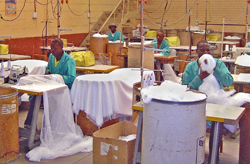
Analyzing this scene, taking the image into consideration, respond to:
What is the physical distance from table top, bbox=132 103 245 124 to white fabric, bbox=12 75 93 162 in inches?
51.5

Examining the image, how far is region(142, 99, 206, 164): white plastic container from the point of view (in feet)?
7.86

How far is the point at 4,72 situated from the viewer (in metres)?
4.79

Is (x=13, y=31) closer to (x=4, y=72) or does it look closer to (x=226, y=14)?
(x=4, y=72)

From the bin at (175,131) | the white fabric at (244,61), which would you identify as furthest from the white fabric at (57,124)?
the white fabric at (244,61)

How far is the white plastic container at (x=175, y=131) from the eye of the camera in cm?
239

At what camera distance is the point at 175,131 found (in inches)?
94.5

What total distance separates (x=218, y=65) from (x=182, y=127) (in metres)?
1.71

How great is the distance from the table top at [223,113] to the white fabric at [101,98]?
1.19 m

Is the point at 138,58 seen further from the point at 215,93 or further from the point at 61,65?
the point at 215,93

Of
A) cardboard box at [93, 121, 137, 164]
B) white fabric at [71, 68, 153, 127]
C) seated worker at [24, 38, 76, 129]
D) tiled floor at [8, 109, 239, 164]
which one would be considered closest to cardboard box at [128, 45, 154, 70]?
white fabric at [71, 68, 153, 127]

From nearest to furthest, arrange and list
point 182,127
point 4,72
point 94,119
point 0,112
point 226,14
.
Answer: point 182,127, point 0,112, point 94,119, point 4,72, point 226,14

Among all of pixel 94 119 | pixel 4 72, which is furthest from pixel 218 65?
pixel 4 72

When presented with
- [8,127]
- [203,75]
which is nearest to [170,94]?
[203,75]

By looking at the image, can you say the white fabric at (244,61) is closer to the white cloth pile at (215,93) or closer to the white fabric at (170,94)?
the white cloth pile at (215,93)
